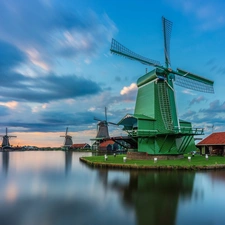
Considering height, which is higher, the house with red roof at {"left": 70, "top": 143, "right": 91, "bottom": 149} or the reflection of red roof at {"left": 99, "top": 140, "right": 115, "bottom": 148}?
the reflection of red roof at {"left": 99, "top": 140, "right": 115, "bottom": 148}

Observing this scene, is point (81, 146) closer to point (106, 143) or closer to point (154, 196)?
point (106, 143)

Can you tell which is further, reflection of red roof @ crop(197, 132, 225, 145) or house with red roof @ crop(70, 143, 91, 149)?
house with red roof @ crop(70, 143, 91, 149)

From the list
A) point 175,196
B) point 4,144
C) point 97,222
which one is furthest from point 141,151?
point 4,144

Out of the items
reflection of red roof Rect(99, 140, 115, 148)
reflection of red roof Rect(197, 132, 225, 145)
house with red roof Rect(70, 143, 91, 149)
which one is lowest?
house with red roof Rect(70, 143, 91, 149)

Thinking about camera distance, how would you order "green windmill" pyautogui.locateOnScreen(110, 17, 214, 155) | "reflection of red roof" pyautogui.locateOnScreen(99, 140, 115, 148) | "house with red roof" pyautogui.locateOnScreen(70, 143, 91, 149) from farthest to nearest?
"house with red roof" pyautogui.locateOnScreen(70, 143, 91, 149), "reflection of red roof" pyautogui.locateOnScreen(99, 140, 115, 148), "green windmill" pyautogui.locateOnScreen(110, 17, 214, 155)

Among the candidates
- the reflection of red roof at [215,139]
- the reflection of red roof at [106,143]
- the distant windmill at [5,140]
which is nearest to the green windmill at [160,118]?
the reflection of red roof at [215,139]

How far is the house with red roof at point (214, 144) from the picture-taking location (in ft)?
101

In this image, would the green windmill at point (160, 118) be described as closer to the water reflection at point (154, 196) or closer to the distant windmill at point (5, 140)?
the water reflection at point (154, 196)

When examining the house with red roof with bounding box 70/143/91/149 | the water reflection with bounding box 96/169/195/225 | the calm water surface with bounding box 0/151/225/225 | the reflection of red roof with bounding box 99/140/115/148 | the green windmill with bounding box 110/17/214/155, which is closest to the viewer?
the calm water surface with bounding box 0/151/225/225

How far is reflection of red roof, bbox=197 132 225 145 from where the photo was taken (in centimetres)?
3044

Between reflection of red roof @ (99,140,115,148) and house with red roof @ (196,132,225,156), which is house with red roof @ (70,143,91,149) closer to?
reflection of red roof @ (99,140,115,148)

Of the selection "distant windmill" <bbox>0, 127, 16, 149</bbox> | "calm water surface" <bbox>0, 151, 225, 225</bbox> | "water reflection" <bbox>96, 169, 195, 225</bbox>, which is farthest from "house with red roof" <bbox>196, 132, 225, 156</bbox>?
"distant windmill" <bbox>0, 127, 16, 149</bbox>

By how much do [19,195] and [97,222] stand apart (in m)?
5.44

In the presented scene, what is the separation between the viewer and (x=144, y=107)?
26750mm
